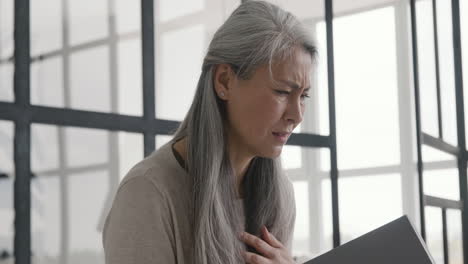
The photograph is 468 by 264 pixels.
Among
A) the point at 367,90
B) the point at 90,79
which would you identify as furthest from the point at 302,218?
the point at 90,79

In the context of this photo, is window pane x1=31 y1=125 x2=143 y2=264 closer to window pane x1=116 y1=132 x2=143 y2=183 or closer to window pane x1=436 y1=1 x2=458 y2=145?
window pane x1=116 y1=132 x2=143 y2=183

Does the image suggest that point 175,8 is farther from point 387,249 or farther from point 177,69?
point 387,249

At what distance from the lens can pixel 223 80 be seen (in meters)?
1.38

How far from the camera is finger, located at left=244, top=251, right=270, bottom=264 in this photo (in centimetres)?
134

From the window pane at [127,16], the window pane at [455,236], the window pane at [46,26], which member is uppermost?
the window pane at [127,16]

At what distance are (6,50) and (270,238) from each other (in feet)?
4.11

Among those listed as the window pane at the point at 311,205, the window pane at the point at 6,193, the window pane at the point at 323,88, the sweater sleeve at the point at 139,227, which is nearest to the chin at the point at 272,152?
the sweater sleeve at the point at 139,227

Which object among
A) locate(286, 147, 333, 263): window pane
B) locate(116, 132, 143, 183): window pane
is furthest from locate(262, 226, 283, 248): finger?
locate(286, 147, 333, 263): window pane

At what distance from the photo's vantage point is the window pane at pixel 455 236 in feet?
15.9

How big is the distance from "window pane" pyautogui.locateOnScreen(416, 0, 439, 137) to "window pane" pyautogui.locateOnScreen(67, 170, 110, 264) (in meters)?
2.39

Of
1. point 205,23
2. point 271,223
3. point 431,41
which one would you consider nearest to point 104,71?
point 205,23

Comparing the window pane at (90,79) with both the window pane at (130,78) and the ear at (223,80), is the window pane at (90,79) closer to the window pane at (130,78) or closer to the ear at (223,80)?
the window pane at (130,78)

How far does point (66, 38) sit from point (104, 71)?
0.21 m

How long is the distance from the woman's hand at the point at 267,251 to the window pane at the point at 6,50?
3.95ft
